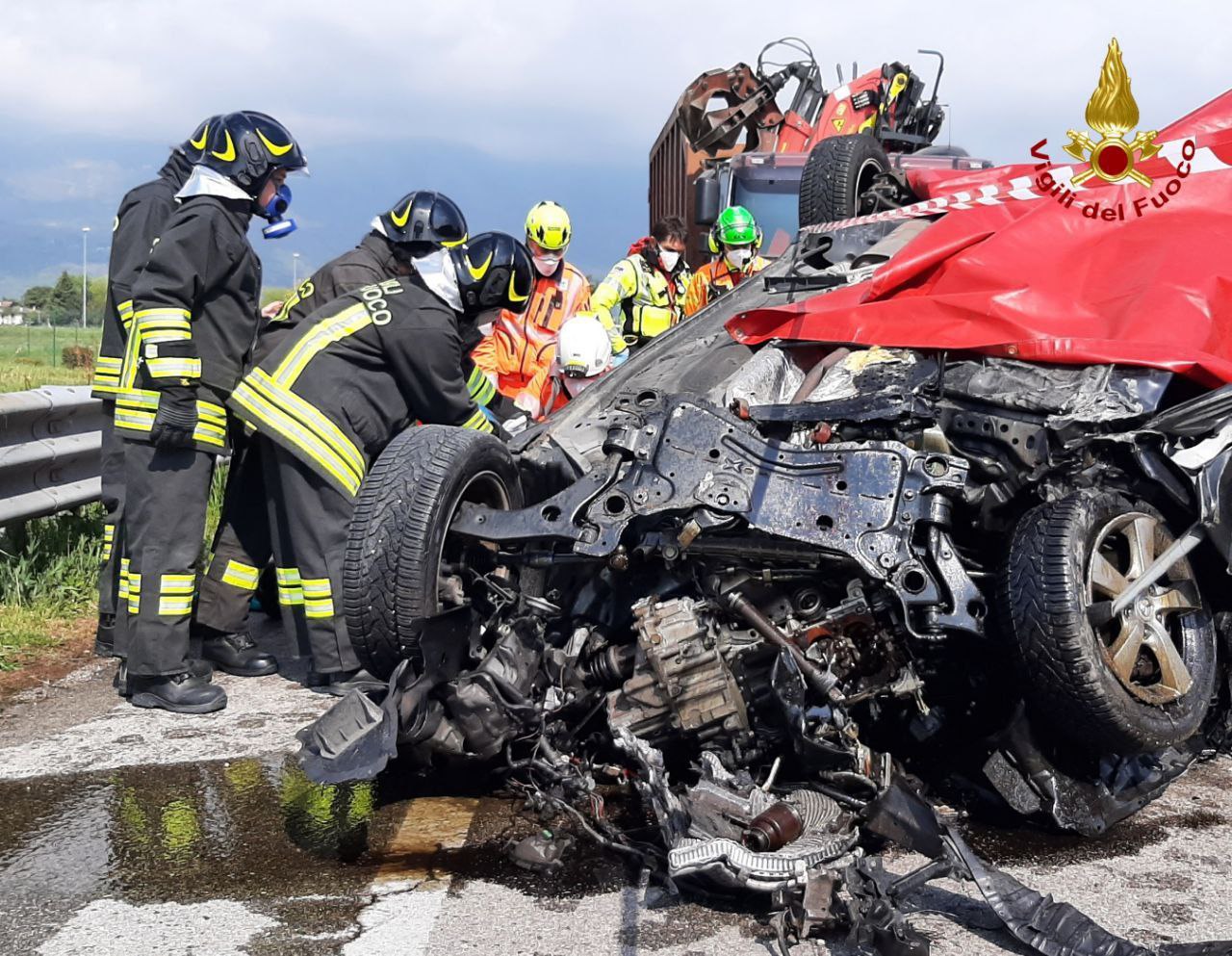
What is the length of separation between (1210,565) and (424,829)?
97.9 inches

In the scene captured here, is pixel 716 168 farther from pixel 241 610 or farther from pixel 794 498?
pixel 794 498

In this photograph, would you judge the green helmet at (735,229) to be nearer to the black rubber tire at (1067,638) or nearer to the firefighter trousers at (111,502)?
the firefighter trousers at (111,502)

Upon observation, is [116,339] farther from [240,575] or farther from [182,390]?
[240,575]

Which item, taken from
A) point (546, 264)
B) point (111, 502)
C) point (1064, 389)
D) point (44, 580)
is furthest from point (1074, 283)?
point (44, 580)

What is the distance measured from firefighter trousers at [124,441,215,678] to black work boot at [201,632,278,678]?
44cm

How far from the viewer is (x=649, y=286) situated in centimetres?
862

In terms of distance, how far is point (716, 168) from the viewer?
8.46 meters

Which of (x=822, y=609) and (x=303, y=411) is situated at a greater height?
(x=303, y=411)

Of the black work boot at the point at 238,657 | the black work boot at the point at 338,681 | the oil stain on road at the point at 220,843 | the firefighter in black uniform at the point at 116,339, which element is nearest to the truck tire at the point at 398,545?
the oil stain on road at the point at 220,843

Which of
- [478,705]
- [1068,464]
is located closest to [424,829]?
[478,705]

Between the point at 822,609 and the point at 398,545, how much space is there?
1.22 metres

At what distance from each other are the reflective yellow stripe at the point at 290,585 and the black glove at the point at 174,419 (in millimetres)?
655

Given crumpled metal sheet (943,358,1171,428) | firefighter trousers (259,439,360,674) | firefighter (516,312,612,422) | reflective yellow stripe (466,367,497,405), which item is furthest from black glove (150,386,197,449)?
crumpled metal sheet (943,358,1171,428)

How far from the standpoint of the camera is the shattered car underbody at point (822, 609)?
3.52m
